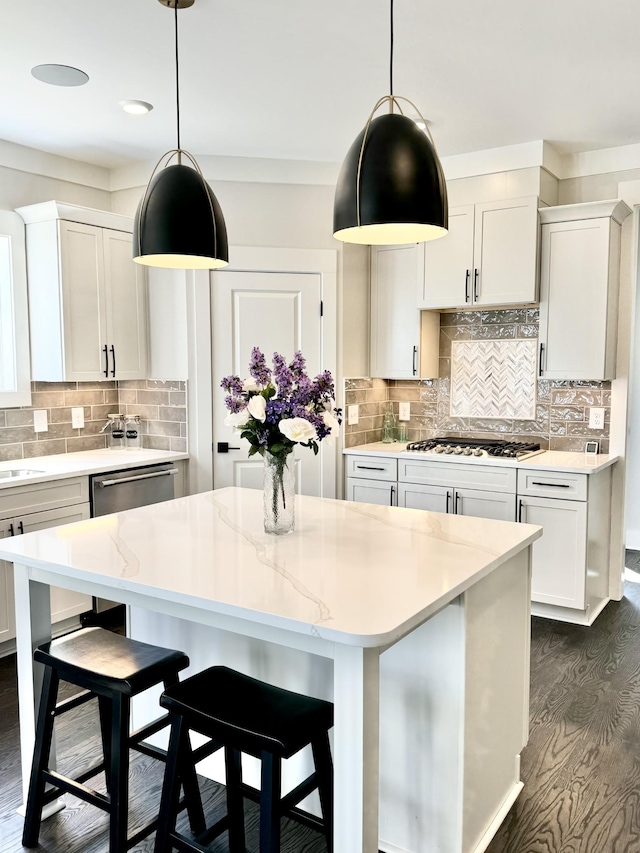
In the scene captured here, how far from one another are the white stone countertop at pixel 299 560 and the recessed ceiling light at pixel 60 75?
6.45ft

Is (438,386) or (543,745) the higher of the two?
(438,386)

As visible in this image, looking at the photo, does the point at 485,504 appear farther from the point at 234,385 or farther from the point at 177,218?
the point at 177,218

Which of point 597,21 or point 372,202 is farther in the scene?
point 597,21

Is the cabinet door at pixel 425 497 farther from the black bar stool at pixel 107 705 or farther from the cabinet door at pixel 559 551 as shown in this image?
the black bar stool at pixel 107 705

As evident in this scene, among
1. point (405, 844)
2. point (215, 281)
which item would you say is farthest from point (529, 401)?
point (405, 844)

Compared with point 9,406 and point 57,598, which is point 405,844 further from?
point 9,406

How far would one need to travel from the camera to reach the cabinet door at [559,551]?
3.83m

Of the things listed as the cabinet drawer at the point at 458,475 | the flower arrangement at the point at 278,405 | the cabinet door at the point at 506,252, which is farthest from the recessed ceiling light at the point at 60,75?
the cabinet drawer at the point at 458,475

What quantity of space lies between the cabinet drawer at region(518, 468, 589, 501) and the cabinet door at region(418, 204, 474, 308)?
115cm

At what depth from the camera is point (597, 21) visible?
2.63m


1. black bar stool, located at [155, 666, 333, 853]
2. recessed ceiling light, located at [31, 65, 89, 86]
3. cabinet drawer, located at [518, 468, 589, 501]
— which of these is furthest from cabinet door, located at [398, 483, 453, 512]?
recessed ceiling light, located at [31, 65, 89, 86]

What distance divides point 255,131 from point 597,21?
188 cm

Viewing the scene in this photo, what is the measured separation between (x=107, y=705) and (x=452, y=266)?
10.6ft

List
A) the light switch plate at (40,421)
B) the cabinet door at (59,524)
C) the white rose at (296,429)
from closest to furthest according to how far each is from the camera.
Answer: the white rose at (296,429)
the cabinet door at (59,524)
the light switch plate at (40,421)
